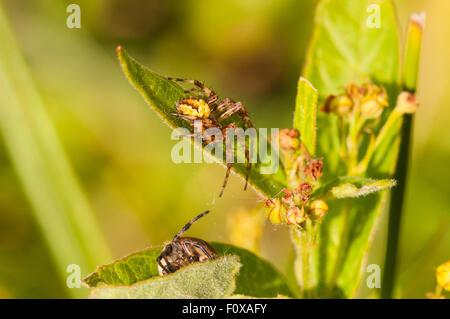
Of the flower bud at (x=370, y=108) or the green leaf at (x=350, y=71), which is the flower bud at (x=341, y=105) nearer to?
the flower bud at (x=370, y=108)

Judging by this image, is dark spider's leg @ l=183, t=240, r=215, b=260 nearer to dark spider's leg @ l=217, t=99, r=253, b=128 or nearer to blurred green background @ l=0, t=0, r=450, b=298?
dark spider's leg @ l=217, t=99, r=253, b=128

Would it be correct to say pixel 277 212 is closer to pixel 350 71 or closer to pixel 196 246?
pixel 196 246

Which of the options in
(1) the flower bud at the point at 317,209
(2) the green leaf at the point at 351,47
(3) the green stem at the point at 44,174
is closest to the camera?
(1) the flower bud at the point at 317,209

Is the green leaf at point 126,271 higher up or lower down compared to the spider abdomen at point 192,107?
lower down

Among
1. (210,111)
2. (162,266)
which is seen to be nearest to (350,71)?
(210,111)

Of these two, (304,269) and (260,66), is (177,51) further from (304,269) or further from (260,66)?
(304,269)

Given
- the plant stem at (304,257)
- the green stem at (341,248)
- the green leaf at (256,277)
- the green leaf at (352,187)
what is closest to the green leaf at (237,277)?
the green leaf at (256,277)
